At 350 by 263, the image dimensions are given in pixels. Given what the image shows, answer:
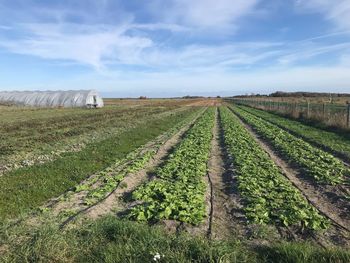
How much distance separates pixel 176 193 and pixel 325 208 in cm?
302

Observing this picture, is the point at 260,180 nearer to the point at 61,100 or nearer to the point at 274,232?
the point at 274,232

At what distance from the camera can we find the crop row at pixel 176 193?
6938mm

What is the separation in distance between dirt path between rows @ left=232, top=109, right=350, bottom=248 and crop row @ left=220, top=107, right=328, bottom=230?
211 millimetres

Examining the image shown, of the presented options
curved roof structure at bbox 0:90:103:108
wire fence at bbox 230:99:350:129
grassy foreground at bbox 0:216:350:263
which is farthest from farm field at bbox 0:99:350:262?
curved roof structure at bbox 0:90:103:108

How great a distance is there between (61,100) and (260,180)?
57382 millimetres

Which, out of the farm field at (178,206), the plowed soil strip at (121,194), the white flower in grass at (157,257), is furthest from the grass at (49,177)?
the white flower in grass at (157,257)

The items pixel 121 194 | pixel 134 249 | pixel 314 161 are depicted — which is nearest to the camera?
pixel 134 249

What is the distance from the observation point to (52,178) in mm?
10836

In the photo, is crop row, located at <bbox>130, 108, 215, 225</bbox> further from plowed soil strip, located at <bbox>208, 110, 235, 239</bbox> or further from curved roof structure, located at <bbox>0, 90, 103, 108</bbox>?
curved roof structure, located at <bbox>0, 90, 103, 108</bbox>

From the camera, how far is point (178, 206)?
7.29 m

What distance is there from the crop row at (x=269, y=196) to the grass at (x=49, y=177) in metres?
4.42

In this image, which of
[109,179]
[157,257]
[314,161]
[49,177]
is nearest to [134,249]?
[157,257]

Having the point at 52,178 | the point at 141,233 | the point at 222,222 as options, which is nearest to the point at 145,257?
the point at 141,233

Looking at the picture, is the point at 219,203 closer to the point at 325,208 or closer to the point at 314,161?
the point at 325,208
